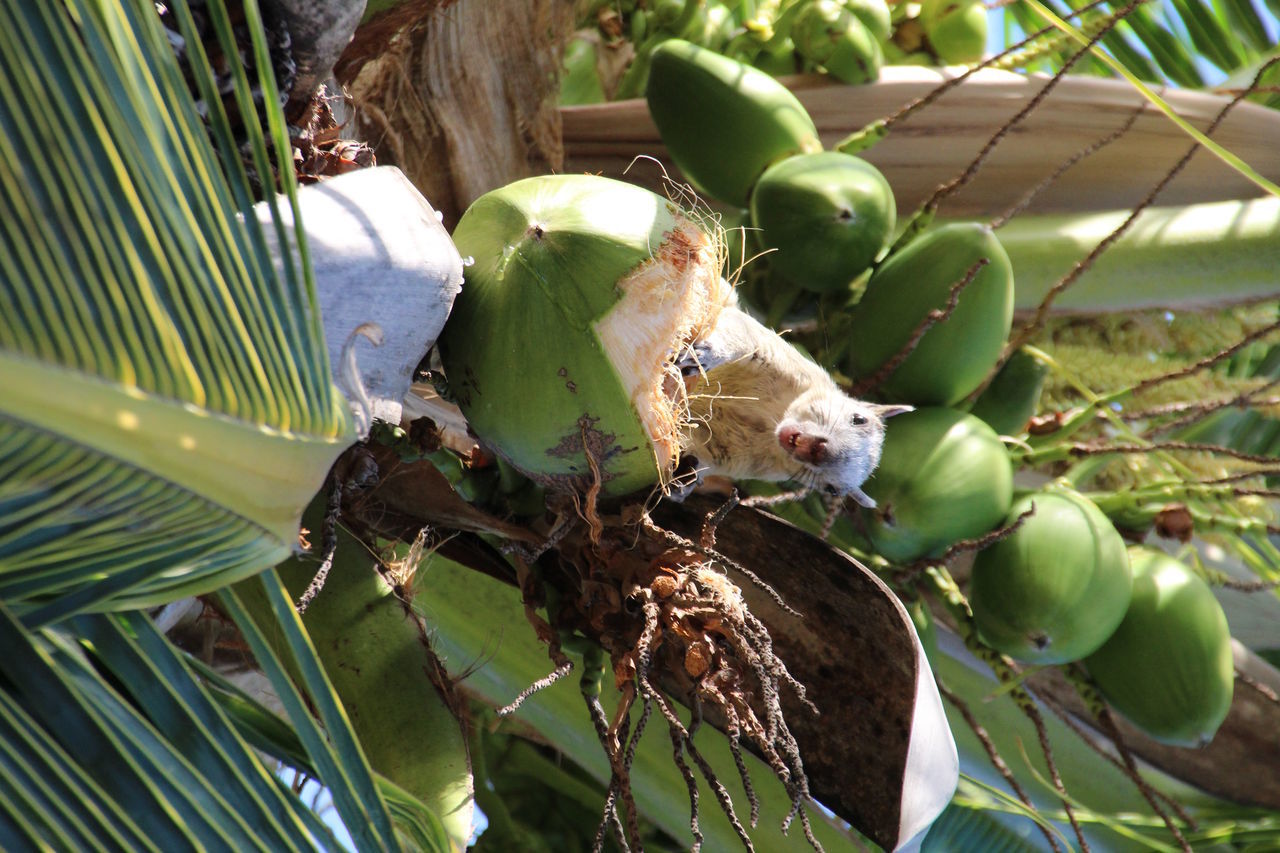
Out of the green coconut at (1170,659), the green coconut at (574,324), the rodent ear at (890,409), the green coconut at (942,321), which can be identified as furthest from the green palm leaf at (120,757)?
the green coconut at (1170,659)

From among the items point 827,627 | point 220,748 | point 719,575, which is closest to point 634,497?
point 719,575

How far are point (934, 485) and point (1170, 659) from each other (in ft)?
1.01

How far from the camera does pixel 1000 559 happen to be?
93cm

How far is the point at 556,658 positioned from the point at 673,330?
9.9 inches

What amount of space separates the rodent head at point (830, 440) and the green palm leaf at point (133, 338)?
375 mm

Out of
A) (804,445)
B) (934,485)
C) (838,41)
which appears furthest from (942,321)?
→ (838,41)

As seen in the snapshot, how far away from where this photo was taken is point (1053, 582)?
897 millimetres

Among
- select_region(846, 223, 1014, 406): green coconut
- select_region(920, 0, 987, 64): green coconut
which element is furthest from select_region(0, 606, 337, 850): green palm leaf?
select_region(920, 0, 987, 64): green coconut

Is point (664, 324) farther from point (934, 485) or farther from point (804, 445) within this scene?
point (934, 485)

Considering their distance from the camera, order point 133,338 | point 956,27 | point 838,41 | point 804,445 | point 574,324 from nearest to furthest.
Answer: point 133,338, point 574,324, point 804,445, point 838,41, point 956,27

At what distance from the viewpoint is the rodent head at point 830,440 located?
29.9 inches

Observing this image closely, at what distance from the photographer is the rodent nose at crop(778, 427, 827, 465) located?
2.48ft

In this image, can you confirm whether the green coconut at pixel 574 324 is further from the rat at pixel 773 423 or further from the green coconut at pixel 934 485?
the green coconut at pixel 934 485

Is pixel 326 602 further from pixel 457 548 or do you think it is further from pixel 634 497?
pixel 634 497
